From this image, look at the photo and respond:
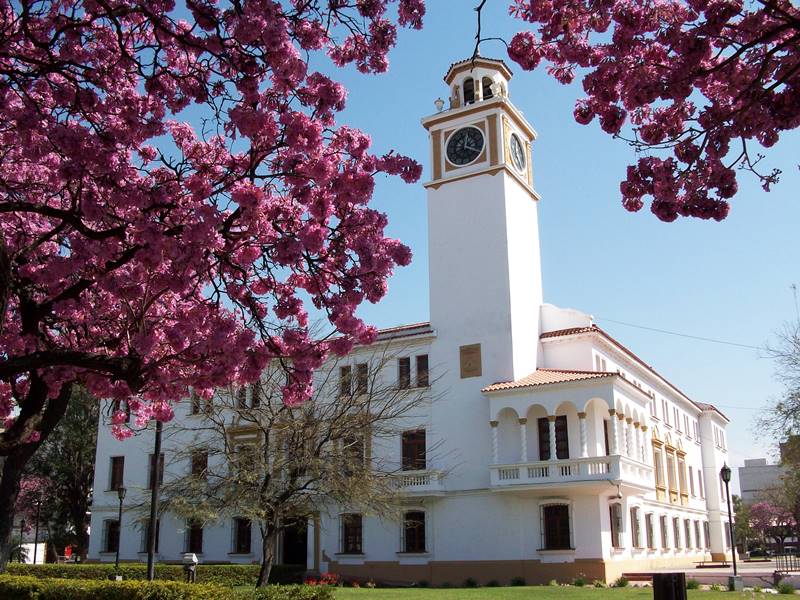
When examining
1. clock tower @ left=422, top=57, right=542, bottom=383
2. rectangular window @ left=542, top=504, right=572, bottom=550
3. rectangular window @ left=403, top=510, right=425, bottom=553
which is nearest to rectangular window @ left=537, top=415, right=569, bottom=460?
rectangular window @ left=542, top=504, right=572, bottom=550

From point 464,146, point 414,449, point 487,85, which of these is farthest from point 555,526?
point 487,85

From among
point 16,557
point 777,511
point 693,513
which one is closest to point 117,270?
point 693,513

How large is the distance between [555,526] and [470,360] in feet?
24.2

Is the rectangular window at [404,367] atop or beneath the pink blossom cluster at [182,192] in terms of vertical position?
atop

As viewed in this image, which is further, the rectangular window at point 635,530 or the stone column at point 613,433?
the rectangular window at point 635,530

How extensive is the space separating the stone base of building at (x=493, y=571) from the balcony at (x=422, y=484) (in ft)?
9.08

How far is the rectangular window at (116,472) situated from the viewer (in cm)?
4062

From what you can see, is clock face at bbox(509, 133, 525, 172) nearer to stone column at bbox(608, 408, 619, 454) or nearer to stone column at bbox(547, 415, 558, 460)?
stone column at bbox(547, 415, 558, 460)

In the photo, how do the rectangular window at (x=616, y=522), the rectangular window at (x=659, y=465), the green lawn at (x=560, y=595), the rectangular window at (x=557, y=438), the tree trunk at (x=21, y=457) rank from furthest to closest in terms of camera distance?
1. the rectangular window at (x=659, y=465)
2. the rectangular window at (x=557, y=438)
3. the rectangular window at (x=616, y=522)
4. the green lawn at (x=560, y=595)
5. the tree trunk at (x=21, y=457)

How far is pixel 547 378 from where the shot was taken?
102 feet

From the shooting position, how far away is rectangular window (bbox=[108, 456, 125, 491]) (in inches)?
1599

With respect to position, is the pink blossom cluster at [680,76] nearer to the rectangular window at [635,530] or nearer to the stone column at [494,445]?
the stone column at [494,445]

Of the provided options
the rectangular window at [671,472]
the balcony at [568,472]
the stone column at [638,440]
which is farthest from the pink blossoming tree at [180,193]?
the rectangular window at [671,472]

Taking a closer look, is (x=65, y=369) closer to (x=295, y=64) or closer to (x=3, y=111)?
(x=3, y=111)
